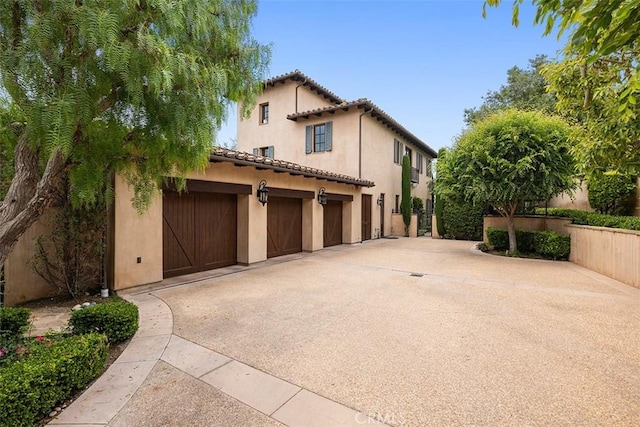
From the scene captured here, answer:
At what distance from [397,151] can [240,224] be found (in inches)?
505

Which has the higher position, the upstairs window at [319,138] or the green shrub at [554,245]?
the upstairs window at [319,138]

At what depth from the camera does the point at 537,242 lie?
10.7 meters

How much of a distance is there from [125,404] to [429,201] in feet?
79.1

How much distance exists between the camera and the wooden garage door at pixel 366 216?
15680 mm

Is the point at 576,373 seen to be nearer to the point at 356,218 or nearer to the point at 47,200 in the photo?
the point at 47,200

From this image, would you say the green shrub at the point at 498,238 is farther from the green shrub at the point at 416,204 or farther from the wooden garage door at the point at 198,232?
the wooden garage door at the point at 198,232

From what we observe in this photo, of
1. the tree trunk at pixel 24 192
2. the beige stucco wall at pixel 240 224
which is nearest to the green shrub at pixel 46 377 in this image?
the tree trunk at pixel 24 192

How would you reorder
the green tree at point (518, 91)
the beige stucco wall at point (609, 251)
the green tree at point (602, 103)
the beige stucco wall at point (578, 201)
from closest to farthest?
the green tree at point (602, 103) < the beige stucco wall at point (609, 251) < the beige stucco wall at point (578, 201) < the green tree at point (518, 91)

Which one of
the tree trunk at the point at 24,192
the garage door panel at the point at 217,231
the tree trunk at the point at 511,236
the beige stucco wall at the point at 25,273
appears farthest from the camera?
the tree trunk at the point at 511,236

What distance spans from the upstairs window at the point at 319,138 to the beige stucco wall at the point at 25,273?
481 inches

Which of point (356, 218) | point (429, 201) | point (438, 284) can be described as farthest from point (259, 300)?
point (429, 201)

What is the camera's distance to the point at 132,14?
104 inches

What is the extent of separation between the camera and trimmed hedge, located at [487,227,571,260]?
999 centimetres

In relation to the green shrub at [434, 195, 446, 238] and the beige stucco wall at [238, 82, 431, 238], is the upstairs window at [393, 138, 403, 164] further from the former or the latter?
the green shrub at [434, 195, 446, 238]
